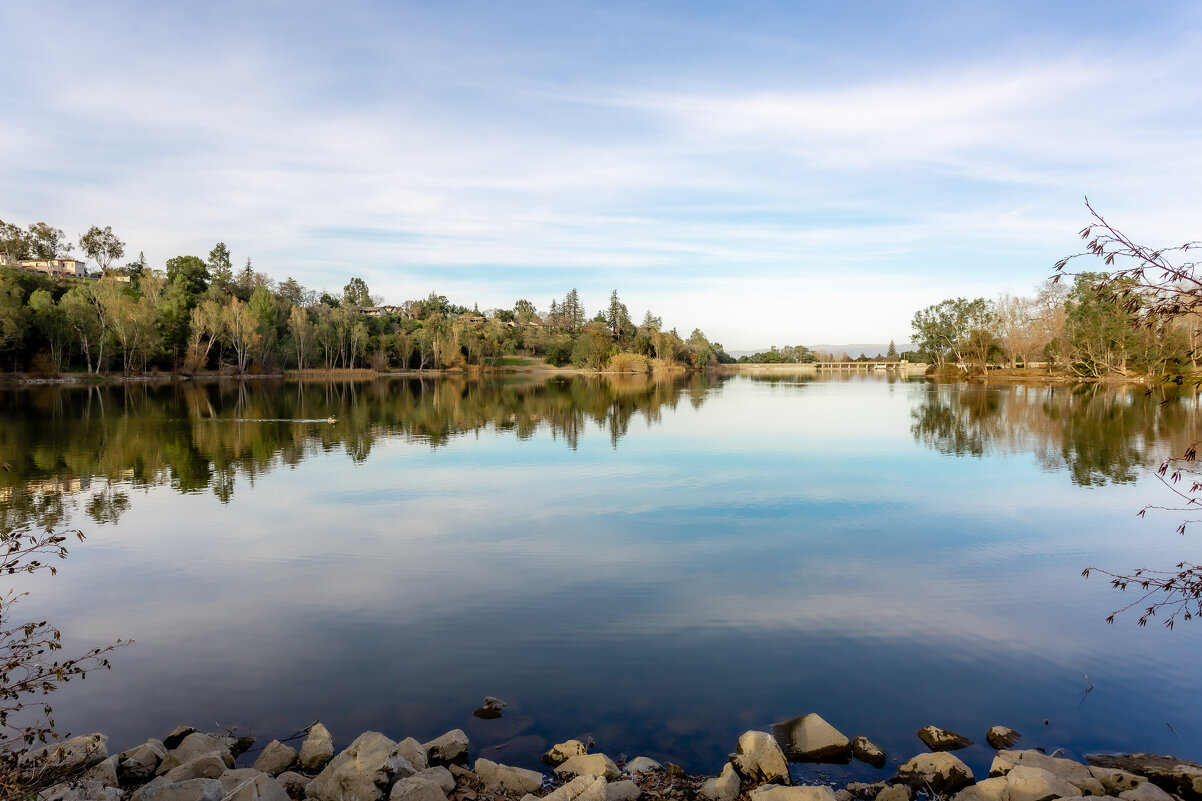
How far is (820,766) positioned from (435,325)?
344 feet

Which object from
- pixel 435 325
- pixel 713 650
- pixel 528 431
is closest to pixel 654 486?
pixel 713 650

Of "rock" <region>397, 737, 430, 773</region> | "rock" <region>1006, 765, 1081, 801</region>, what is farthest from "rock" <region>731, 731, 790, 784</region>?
"rock" <region>397, 737, 430, 773</region>

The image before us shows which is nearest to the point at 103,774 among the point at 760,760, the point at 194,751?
the point at 194,751

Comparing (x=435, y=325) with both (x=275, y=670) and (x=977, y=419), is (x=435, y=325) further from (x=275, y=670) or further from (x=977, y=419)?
(x=275, y=670)

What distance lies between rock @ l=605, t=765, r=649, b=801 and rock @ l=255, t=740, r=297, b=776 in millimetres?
2713

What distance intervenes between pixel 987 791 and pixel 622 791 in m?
2.70

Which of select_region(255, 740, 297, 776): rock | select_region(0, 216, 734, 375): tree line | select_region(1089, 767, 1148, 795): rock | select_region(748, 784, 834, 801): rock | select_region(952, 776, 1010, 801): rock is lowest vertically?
select_region(255, 740, 297, 776): rock

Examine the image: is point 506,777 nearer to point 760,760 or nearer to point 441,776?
point 441,776

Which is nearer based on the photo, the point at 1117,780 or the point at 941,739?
the point at 1117,780

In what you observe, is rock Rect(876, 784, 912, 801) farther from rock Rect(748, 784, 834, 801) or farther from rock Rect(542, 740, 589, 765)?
rock Rect(542, 740, 589, 765)

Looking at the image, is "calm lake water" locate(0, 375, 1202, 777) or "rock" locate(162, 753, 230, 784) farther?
"calm lake water" locate(0, 375, 1202, 777)

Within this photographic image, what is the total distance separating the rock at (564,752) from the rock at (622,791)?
2.34ft

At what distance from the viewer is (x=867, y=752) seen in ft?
19.0

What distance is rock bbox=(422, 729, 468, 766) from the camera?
567 centimetres
